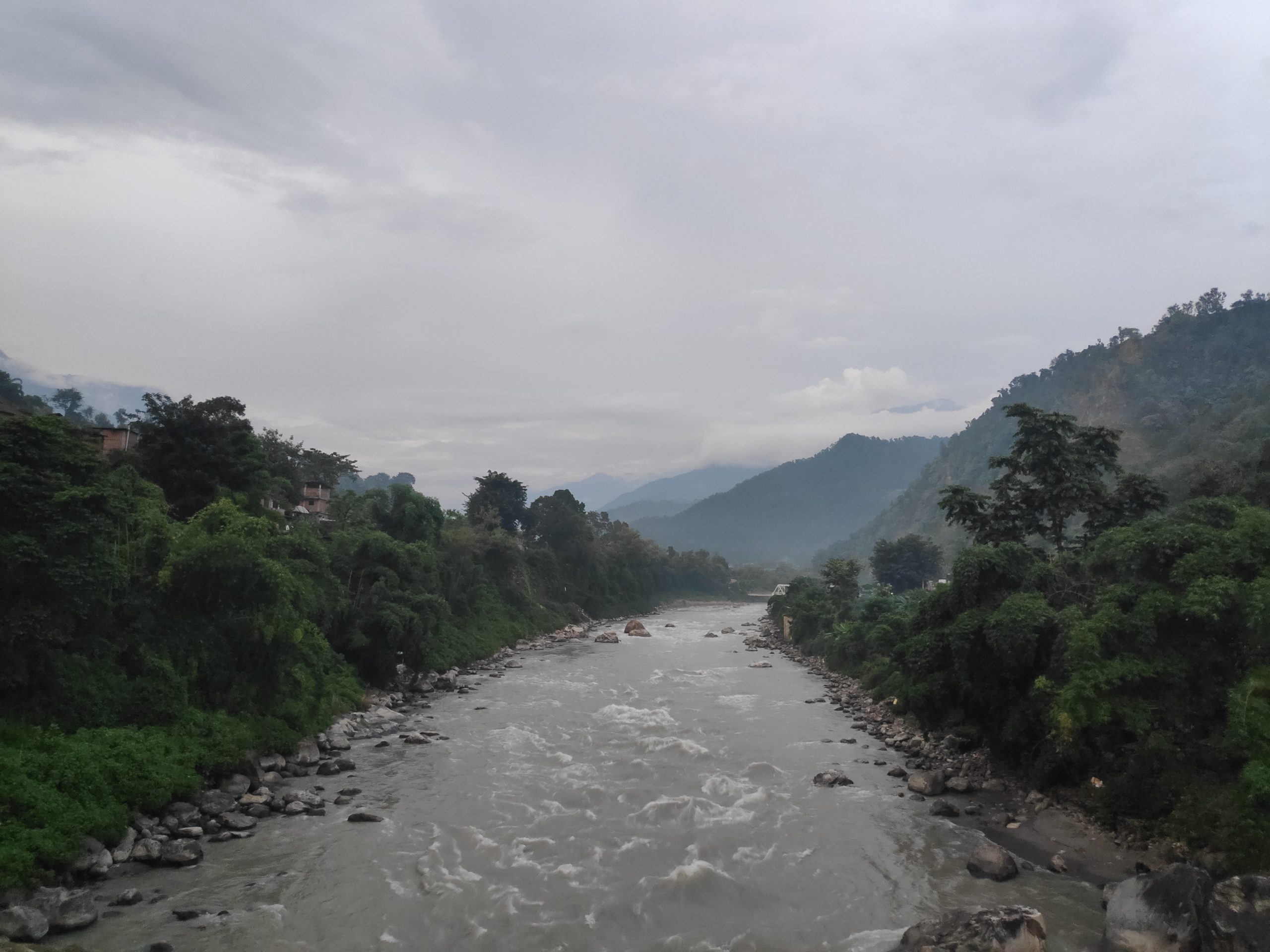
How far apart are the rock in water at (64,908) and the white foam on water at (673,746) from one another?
1174 cm

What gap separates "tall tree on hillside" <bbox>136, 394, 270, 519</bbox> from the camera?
23094mm

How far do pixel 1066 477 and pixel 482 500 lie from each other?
43.7m

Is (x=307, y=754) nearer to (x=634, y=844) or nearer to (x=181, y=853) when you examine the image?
(x=181, y=853)

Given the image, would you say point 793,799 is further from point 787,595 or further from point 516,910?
point 787,595

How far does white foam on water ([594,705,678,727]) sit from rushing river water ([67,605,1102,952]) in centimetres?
84

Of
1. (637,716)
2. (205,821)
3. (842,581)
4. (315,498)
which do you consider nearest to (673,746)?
(637,716)

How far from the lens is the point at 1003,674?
601 inches

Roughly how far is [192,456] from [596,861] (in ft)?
63.5

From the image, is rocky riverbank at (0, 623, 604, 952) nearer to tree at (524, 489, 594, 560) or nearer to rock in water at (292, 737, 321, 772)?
rock in water at (292, 737, 321, 772)

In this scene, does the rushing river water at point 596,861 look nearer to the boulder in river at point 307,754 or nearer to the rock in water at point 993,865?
the rock in water at point 993,865

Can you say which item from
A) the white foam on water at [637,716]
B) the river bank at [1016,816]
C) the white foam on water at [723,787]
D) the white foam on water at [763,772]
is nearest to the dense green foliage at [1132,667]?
the river bank at [1016,816]

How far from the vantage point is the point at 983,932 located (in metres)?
8.34

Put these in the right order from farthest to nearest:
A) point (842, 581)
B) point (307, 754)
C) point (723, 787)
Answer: point (842, 581) < point (307, 754) < point (723, 787)

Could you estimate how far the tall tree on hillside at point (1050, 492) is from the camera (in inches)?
839
